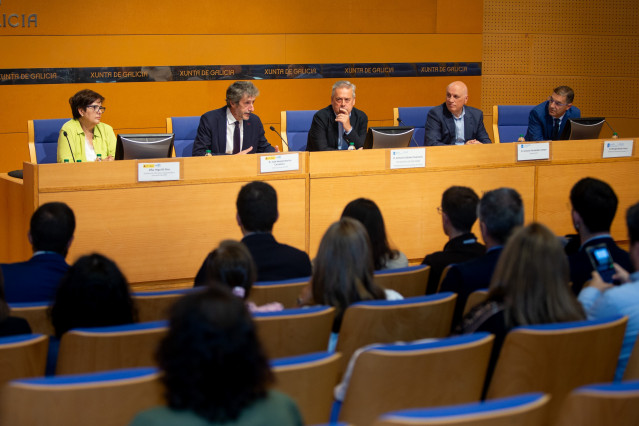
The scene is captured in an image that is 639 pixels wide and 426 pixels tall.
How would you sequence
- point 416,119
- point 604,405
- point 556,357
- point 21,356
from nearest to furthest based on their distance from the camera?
point 604,405
point 21,356
point 556,357
point 416,119

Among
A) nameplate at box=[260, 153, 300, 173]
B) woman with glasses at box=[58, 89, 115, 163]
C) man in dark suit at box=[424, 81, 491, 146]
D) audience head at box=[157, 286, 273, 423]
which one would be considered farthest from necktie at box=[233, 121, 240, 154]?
audience head at box=[157, 286, 273, 423]

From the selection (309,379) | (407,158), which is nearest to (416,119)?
(407,158)

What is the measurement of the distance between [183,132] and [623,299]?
13.6 feet

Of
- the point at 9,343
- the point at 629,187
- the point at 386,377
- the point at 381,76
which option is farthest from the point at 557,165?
the point at 9,343

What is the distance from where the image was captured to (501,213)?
2.92m

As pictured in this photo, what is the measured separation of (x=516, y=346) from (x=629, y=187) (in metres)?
4.06

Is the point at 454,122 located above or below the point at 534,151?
above

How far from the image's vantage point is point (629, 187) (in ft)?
18.4

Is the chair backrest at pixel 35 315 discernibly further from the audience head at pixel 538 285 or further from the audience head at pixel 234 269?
the audience head at pixel 538 285

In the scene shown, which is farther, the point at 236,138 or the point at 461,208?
the point at 236,138

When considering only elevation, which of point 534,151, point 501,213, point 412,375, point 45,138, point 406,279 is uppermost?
point 45,138

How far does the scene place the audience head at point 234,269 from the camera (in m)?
2.40

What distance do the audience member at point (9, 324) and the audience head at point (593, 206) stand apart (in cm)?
211

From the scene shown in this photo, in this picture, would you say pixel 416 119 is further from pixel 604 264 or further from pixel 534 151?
pixel 604 264
